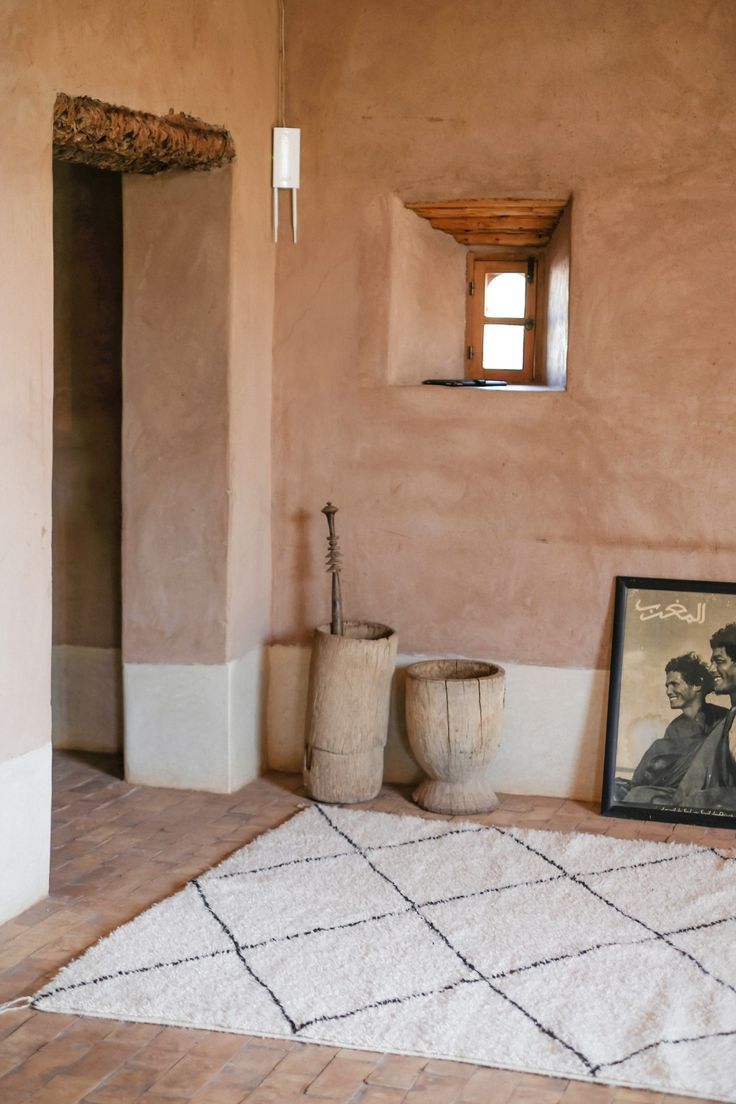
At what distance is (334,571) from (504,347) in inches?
52.5

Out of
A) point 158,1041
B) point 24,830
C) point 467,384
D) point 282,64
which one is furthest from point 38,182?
point 158,1041

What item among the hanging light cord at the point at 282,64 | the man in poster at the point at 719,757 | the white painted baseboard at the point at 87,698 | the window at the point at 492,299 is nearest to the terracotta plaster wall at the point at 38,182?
the hanging light cord at the point at 282,64

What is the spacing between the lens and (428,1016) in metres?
3.20

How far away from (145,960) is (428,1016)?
0.78 meters

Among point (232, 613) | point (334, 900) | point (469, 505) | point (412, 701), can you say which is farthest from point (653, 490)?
point (334, 900)

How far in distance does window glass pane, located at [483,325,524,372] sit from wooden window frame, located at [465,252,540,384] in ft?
0.05

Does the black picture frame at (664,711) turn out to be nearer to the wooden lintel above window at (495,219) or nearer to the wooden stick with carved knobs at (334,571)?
the wooden stick with carved knobs at (334,571)

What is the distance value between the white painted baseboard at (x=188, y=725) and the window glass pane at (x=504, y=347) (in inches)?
64.1

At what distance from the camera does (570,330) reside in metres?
4.87

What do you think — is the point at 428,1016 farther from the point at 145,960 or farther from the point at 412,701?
the point at 412,701

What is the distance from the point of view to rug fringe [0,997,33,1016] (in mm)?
3216

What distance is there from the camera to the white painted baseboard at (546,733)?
16.2ft

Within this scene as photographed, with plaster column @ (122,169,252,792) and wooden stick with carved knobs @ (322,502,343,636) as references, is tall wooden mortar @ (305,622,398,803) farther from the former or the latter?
plaster column @ (122,169,252,792)

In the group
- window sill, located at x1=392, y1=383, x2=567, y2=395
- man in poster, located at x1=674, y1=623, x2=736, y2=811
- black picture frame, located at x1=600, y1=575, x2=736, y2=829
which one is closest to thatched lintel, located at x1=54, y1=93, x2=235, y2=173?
window sill, located at x1=392, y1=383, x2=567, y2=395
